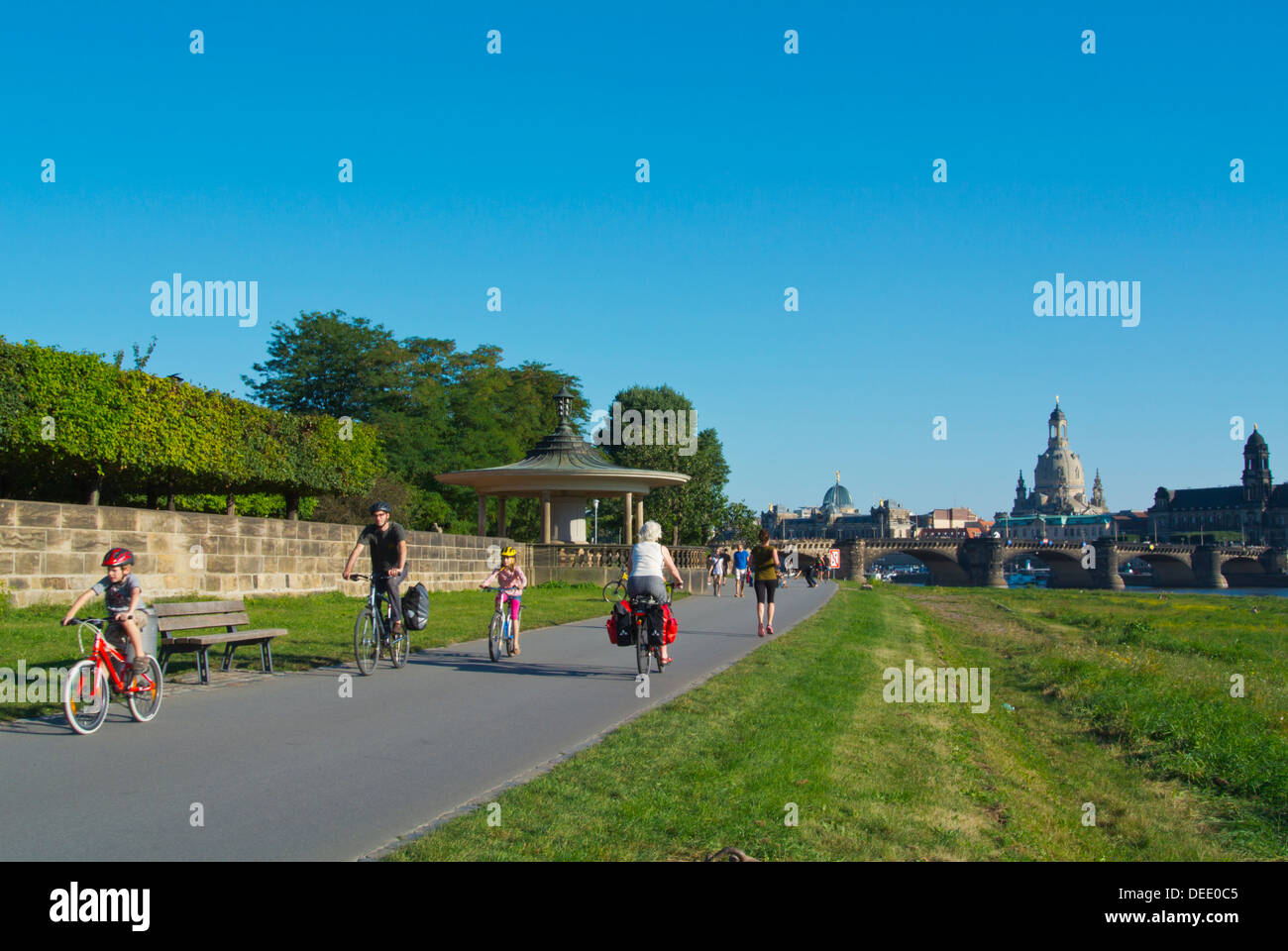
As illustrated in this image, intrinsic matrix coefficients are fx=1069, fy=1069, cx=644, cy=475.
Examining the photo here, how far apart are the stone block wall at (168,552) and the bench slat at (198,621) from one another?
5408mm

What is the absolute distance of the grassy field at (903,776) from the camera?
5.86 metres

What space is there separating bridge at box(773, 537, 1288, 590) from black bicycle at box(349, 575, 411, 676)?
4619 inches

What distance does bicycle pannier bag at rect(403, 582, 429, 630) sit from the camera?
12.9 metres

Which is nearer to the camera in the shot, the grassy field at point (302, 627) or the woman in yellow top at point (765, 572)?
the grassy field at point (302, 627)

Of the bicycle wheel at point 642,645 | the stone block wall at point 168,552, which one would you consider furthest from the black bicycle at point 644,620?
the stone block wall at point 168,552

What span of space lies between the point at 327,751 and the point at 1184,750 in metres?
8.94

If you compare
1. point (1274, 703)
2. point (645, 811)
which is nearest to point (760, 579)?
point (1274, 703)

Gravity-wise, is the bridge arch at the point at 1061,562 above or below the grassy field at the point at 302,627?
below

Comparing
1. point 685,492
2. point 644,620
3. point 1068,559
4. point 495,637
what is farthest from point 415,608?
point 1068,559

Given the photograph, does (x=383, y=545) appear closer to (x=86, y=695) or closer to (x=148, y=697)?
(x=148, y=697)

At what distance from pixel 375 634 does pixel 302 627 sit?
505 cm

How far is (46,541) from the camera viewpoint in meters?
15.8

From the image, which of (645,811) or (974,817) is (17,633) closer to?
(645,811)

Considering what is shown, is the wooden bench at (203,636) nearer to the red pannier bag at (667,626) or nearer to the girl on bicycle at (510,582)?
the girl on bicycle at (510,582)
